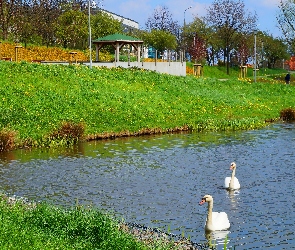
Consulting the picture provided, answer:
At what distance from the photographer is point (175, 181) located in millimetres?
22516

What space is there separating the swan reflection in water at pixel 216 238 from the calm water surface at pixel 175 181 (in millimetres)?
32

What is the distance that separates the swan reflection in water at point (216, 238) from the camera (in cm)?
1488

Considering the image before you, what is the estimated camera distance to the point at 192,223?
16.5 meters

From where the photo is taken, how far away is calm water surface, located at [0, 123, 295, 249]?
16.5 metres

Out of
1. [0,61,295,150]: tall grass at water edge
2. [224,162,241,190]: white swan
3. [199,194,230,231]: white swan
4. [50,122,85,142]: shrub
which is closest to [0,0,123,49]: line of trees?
[0,61,295,150]: tall grass at water edge

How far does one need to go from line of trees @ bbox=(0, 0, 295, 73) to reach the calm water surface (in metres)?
45.1

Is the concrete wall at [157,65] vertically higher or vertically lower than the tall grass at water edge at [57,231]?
higher

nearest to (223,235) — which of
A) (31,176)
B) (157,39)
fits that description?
(31,176)

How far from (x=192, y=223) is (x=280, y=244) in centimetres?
268

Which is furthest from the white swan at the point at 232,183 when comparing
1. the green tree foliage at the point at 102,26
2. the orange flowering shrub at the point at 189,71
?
the orange flowering shrub at the point at 189,71

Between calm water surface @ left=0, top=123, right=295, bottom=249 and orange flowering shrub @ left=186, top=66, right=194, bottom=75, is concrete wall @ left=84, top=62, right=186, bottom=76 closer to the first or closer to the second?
orange flowering shrub @ left=186, top=66, right=194, bottom=75

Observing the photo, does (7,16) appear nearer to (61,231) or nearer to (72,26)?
(72,26)

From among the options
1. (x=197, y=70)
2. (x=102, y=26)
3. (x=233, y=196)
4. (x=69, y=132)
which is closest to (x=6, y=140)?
(x=69, y=132)

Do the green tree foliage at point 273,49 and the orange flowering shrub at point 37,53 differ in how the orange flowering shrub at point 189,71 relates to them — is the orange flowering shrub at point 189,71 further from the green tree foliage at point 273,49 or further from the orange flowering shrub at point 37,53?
the green tree foliage at point 273,49
